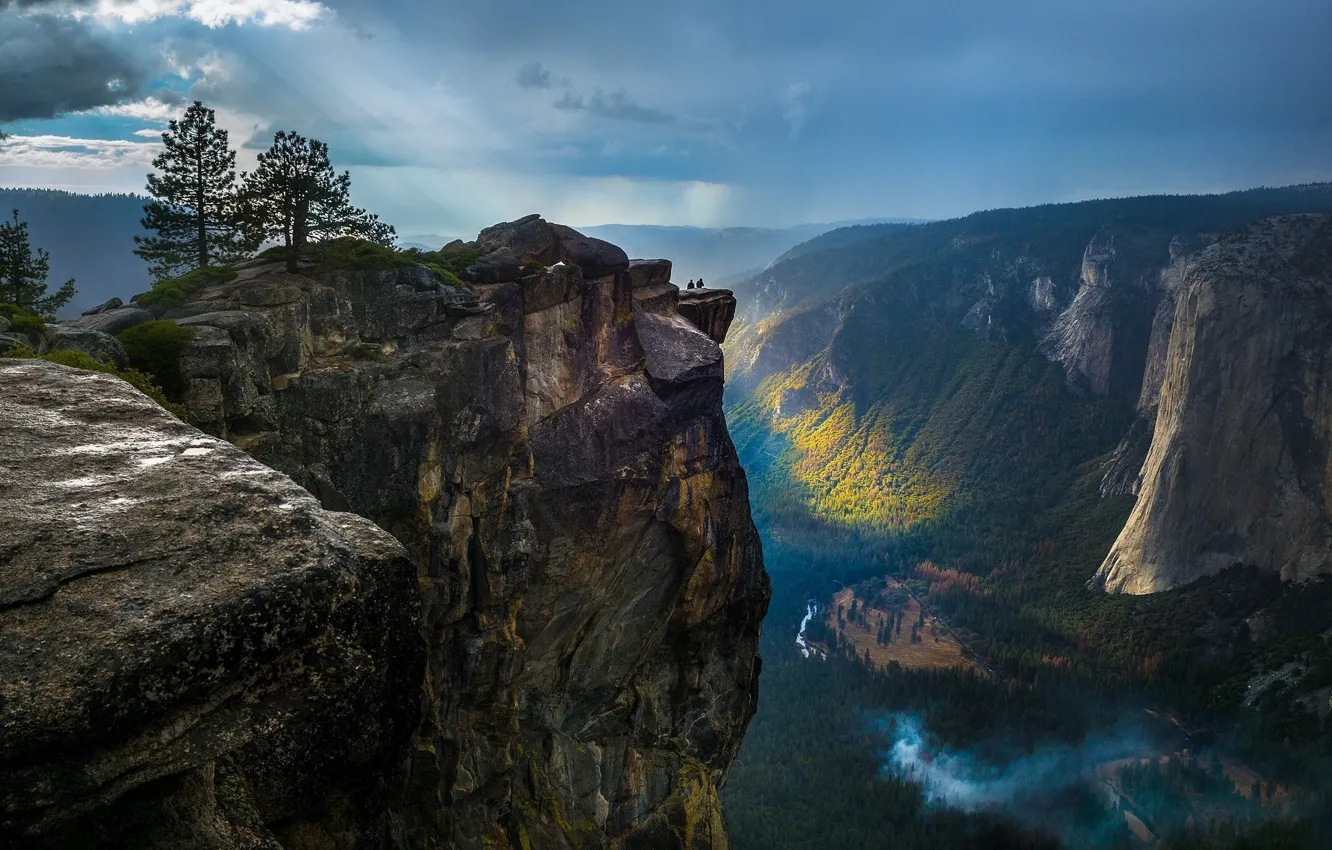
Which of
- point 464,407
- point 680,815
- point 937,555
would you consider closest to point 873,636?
point 937,555

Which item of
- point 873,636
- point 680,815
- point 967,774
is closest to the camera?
point 680,815

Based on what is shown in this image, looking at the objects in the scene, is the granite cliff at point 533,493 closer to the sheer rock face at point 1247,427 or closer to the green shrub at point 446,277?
the green shrub at point 446,277

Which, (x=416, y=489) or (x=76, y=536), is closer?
(x=76, y=536)

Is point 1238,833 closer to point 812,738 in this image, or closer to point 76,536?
point 812,738

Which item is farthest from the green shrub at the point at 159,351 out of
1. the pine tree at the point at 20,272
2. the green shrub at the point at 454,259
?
the pine tree at the point at 20,272

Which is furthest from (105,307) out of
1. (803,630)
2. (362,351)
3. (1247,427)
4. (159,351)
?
(1247,427)

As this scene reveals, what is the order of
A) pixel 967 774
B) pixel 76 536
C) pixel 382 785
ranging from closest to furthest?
pixel 76 536
pixel 382 785
pixel 967 774
